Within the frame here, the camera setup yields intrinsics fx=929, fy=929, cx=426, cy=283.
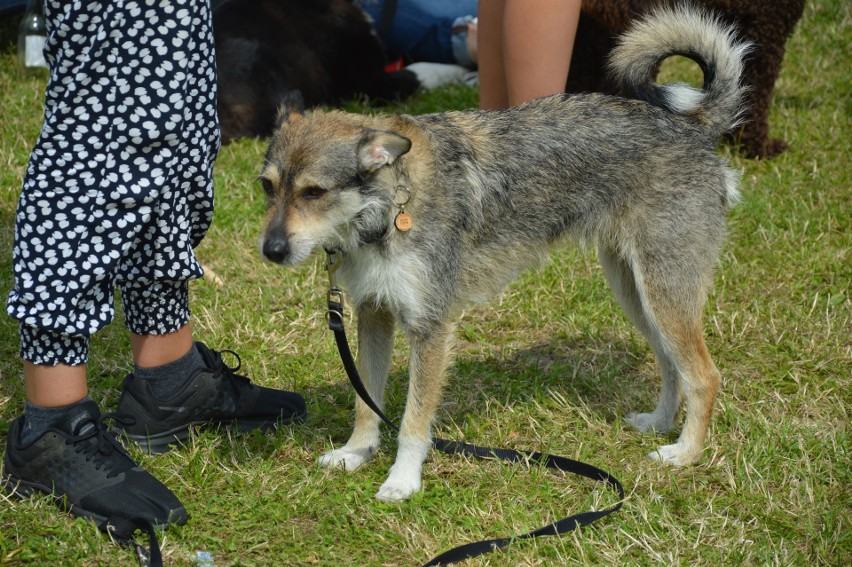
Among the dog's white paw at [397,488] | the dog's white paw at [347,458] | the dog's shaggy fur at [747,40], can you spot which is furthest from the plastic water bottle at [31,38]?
the dog's white paw at [397,488]

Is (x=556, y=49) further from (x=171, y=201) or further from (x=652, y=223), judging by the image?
(x=171, y=201)

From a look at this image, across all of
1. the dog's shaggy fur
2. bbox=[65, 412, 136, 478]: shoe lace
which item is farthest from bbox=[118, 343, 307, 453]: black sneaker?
the dog's shaggy fur

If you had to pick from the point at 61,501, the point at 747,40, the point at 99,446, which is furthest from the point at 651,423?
the point at 747,40

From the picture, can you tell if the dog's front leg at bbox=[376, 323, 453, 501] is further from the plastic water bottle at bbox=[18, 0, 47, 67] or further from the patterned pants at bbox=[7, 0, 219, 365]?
the plastic water bottle at bbox=[18, 0, 47, 67]

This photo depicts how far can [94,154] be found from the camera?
2.39 metres

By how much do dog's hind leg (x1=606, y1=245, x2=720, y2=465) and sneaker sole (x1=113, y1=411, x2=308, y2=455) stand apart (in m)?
1.34

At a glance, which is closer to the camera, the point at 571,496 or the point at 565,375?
the point at 571,496

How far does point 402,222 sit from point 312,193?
0.27 metres

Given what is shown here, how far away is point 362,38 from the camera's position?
670cm

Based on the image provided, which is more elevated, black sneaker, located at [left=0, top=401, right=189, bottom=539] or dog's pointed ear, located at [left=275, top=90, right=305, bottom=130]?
dog's pointed ear, located at [left=275, top=90, right=305, bottom=130]

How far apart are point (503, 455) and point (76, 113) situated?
65.5 inches

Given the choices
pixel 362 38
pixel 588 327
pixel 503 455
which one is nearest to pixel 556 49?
pixel 588 327

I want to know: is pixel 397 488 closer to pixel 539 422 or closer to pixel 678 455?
pixel 539 422

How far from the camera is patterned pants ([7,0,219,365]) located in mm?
2344
